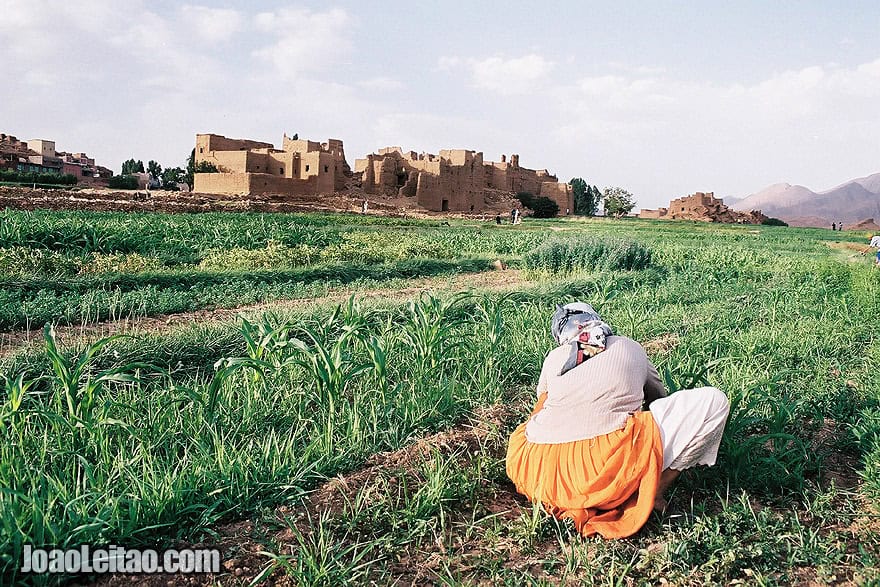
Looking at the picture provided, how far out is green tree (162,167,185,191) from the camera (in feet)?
203

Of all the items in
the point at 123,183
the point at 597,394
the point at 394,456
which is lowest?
the point at 394,456

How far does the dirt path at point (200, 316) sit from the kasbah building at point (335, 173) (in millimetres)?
25603

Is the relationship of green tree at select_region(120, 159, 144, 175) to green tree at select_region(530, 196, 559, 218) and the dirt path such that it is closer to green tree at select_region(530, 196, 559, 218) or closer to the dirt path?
green tree at select_region(530, 196, 559, 218)

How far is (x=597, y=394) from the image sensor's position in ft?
9.05

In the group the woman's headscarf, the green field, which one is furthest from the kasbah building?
the woman's headscarf

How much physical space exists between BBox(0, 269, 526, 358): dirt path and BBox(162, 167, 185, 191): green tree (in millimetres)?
57200

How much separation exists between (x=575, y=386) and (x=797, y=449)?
158cm

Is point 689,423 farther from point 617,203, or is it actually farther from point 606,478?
Answer: point 617,203

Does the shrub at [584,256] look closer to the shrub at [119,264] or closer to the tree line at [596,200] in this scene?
the shrub at [119,264]

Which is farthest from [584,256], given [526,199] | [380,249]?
[526,199]

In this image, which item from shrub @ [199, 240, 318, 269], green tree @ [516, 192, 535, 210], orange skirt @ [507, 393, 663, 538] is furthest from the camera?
green tree @ [516, 192, 535, 210]

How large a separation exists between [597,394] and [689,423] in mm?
408

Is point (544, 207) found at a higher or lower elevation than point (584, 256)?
higher

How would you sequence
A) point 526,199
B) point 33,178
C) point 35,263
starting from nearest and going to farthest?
point 35,263 < point 33,178 < point 526,199
